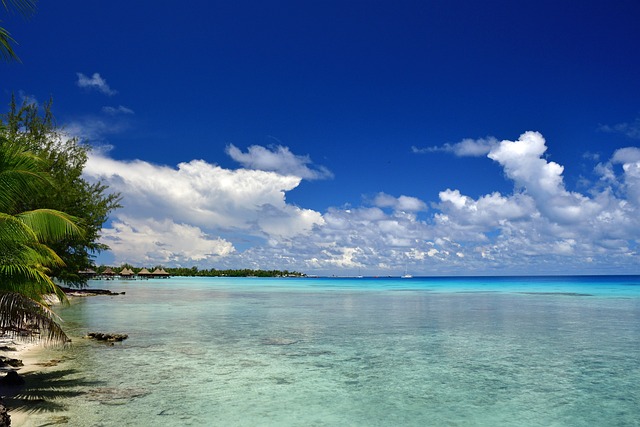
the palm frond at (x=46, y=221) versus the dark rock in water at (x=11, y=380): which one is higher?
the palm frond at (x=46, y=221)

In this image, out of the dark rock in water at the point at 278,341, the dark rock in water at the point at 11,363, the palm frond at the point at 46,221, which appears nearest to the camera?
the palm frond at the point at 46,221

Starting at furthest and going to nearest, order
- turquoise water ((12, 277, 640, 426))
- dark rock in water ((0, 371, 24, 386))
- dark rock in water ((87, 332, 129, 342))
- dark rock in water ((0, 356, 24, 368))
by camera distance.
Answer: dark rock in water ((87, 332, 129, 342)), dark rock in water ((0, 356, 24, 368)), dark rock in water ((0, 371, 24, 386)), turquoise water ((12, 277, 640, 426))

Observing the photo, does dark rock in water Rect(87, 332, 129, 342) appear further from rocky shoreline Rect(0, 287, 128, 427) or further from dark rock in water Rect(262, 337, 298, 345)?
dark rock in water Rect(262, 337, 298, 345)

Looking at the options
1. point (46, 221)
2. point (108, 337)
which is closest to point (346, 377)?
point (46, 221)

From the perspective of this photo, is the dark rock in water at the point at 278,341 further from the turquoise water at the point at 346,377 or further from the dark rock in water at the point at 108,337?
the dark rock in water at the point at 108,337

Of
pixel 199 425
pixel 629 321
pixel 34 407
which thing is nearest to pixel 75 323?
pixel 34 407

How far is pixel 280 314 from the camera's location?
29.6 meters

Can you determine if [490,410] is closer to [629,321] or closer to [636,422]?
[636,422]

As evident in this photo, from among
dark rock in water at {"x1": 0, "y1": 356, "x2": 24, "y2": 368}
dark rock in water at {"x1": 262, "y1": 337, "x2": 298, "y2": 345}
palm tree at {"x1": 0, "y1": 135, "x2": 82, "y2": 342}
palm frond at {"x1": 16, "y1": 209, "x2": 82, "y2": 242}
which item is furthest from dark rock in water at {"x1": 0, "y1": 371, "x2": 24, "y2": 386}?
dark rock in water at {"x1": 262, "y1": 337, "x2": 298, "y2": 345}

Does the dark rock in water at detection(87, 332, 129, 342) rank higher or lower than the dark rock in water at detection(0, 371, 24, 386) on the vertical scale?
lower

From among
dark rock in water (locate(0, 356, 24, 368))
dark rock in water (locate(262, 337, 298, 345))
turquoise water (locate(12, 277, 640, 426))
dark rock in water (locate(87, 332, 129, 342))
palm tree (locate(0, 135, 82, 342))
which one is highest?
palm tree (locate(0, 135, 82, 342))

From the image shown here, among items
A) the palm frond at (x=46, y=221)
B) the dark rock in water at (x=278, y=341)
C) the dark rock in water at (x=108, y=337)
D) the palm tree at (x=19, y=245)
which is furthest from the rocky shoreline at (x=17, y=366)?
the dark rock in water at (x=278, y=341)

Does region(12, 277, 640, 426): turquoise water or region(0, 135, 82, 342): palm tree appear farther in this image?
region(12, 277, 640, 426): turquoise water

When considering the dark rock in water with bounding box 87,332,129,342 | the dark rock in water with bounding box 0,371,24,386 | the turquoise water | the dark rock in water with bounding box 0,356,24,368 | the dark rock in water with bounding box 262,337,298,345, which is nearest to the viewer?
the turquoise water
